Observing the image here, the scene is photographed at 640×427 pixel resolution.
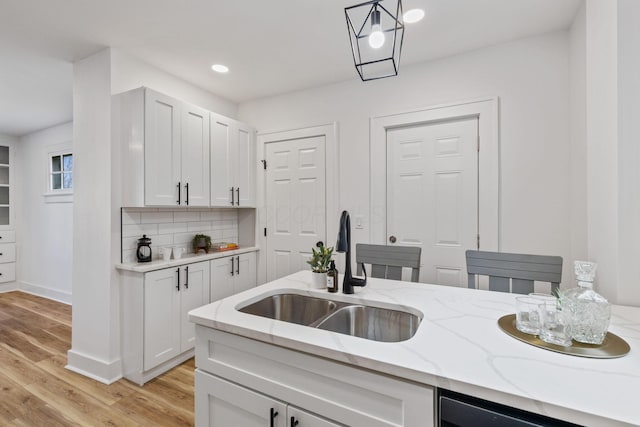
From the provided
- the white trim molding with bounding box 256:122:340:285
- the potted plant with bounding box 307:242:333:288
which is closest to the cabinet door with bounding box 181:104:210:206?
the white trim molding with bounding box 256:122:340:285

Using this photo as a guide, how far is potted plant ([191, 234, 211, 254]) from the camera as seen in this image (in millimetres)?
3139

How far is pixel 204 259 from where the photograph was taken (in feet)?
9.39

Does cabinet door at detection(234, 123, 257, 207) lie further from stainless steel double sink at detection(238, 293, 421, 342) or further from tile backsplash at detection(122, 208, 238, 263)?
stainless steel double sink at detection(238, 293, 421, 342)

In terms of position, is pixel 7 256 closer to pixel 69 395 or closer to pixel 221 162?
pixel 69 395

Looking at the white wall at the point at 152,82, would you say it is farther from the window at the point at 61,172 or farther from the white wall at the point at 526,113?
the window at the point at 61,172

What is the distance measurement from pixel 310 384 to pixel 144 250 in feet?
7.02

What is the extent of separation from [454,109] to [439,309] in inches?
77.3

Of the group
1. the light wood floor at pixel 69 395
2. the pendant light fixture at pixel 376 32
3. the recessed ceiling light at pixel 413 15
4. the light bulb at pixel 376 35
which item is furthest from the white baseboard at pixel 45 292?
the recessed ceiling light at pixel 413 15

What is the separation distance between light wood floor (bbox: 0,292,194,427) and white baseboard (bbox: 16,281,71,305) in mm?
1462

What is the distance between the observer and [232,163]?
10.9 ft

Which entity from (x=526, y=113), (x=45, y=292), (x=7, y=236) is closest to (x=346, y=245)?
(x=526, y=113)

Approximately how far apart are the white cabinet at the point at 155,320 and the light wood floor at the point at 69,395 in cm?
13

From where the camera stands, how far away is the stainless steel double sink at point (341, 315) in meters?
1.37

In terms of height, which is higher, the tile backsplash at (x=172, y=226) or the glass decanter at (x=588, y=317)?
the tile backsplash at (x=172, y=226)
